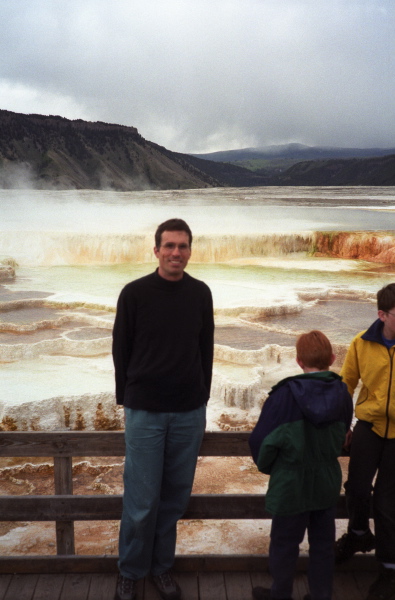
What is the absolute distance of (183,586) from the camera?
2156mm

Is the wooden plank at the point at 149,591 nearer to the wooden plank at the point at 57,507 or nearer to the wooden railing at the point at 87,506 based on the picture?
the wooden railing at the point at 87,506

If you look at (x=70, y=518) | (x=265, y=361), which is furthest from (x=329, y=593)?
(x=265, y=361)

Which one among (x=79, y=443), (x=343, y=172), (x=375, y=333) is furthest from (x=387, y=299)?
(x=343, y=172)

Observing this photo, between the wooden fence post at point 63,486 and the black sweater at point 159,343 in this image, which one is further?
the wooden fence post at point 63,486

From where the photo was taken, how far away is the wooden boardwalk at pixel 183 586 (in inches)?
82.6

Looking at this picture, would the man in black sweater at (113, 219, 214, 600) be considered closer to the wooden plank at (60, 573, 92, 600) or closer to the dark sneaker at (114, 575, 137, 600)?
the dark sneaker at (114, 575, 137, 600)

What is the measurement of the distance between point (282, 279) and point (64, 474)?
15127 millimetres

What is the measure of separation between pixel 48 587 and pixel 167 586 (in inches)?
17.7

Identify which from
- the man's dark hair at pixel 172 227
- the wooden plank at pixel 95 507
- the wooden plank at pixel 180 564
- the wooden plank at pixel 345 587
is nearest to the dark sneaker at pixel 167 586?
the wooden plank at pixel 180 564

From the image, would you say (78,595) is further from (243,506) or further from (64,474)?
(243,506)

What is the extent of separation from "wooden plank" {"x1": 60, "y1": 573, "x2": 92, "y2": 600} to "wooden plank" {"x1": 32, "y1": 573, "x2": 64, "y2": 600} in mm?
19

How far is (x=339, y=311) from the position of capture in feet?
41.0

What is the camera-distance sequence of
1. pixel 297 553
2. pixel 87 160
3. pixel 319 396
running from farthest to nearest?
pixel 87 160 → pixel 297 553 → pixel 319 396

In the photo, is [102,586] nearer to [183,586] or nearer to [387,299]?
[183,586]
